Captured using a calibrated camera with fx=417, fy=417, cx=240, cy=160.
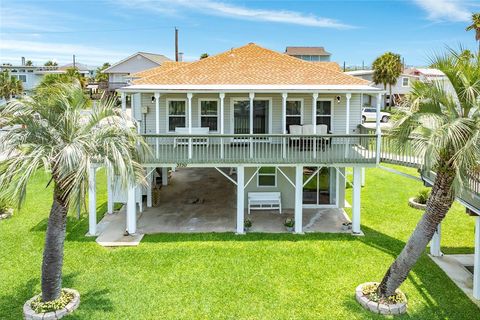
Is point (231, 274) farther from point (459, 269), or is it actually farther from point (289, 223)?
point (459, 269)

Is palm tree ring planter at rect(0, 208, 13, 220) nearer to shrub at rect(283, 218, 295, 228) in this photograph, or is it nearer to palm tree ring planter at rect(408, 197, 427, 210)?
shrub at rect(283, 218, 295, 228)

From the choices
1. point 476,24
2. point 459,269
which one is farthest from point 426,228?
point 476,24

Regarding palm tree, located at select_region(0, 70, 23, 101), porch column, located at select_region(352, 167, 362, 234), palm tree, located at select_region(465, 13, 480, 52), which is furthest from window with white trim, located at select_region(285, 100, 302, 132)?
palm tree, located at select_region(0, 70, 23, 101)

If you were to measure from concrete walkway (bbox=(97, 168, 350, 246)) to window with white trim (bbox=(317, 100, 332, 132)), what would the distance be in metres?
3.79

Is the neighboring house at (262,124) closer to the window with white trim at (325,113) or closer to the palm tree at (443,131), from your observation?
the window with white trim at (325,113)

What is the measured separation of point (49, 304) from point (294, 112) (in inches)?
463

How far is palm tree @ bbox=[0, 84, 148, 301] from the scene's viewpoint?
8.54 m

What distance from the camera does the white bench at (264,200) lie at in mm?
17288

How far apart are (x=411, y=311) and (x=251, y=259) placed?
15.7 ft

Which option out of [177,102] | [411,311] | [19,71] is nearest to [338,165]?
[411,311]

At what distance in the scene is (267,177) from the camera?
17922mm

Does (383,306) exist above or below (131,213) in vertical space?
below

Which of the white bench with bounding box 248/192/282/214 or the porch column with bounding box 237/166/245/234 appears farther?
the white bench with bounding box 248/192/282/214

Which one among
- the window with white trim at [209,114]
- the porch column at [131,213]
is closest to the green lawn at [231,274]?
the porch column at [131,213]
